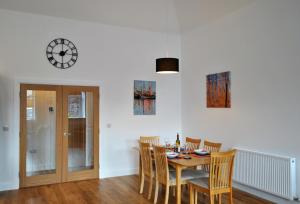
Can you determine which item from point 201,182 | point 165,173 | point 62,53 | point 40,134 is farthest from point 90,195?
point 62,53

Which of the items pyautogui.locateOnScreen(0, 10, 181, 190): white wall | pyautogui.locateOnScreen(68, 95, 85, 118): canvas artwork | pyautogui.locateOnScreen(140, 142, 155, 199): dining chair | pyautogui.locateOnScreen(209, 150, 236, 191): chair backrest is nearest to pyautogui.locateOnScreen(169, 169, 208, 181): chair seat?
pyautogui.locateOnScreen(140, 142, 155, 199): dining chair

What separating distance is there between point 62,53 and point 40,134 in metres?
1.74

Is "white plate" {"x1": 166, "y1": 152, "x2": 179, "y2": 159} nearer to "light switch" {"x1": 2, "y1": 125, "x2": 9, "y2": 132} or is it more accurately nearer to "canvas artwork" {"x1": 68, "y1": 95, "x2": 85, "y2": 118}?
"canvas artwork" {"x1": 68, "y1": 95, "x2": 85, "y2": 118}

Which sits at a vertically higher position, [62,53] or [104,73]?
[62,53]

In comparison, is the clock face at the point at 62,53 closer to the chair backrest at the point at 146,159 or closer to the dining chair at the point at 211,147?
the chair backrest at the point at 146,159

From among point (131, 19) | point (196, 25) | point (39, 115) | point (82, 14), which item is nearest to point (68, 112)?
point (39, 115)

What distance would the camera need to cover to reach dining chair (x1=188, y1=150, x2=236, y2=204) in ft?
11.9

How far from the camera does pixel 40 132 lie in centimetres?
545

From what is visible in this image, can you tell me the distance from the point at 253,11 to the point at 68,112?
4116mm

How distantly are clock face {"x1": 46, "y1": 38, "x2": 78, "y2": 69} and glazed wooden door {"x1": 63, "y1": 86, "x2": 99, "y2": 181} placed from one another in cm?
52

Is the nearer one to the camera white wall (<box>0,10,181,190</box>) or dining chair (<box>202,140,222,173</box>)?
dining chair (<box>202,140,222,173</box>)

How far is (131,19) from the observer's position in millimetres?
5957

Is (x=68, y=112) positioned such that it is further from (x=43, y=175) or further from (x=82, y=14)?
(x=82, y=14)

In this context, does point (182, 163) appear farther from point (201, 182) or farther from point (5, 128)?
point (5, 128)
